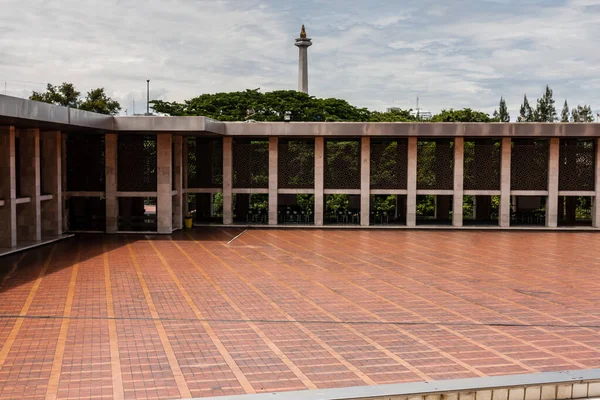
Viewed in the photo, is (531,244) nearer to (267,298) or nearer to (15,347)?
(267,298)

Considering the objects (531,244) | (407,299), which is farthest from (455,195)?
(407,299)

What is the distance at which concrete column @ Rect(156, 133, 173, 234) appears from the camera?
30.5m

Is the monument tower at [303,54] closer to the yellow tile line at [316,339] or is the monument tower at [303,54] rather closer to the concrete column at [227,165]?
the concrete column at [227,165]

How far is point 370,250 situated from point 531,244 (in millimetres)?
7633

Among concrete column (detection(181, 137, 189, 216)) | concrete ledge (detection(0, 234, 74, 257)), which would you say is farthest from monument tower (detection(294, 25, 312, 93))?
concrete ledge (detection(0, 234, 74, 257))

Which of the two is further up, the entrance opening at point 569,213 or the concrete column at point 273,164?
the concrete column at point 273,164

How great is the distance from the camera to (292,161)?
34.8 m

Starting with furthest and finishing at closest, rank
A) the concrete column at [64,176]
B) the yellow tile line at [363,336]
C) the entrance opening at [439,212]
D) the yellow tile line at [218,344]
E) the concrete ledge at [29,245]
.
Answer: the entrance opening at [439,212] < the concrete column at [64,176] < the concrete ledge at [29,245] < the yellow tile line at [363,336] < the yellow tile line at [218,344]

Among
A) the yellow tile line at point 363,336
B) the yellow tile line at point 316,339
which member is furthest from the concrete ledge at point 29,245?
the yellow tile line at point 363,336

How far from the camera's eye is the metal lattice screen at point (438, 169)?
34.5 m

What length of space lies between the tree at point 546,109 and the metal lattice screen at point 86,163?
248 feet

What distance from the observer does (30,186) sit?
26328 millimetres

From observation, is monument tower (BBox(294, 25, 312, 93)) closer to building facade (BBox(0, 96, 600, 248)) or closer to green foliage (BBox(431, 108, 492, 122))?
green foliage (BBox(431, 108, 492, 122))

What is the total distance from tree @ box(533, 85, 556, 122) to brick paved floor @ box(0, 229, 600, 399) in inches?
2871
